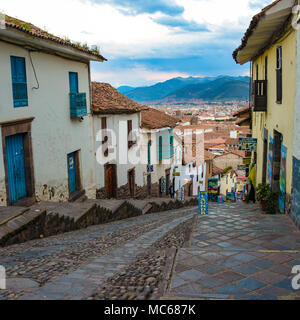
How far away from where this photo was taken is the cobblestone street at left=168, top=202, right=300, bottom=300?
161 inches

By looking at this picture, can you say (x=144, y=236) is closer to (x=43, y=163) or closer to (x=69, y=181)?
(x=43, y=163)

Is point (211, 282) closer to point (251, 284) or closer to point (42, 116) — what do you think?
point (251, 284)

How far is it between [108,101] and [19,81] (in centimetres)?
680

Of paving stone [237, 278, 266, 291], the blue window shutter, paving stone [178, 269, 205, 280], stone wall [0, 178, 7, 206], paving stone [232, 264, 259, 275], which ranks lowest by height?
paving stone [232, 264, 259, 275]

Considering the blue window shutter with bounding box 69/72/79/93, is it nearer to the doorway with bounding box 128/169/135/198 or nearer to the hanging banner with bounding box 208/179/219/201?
the doorway with bounding box 128/169/135/198

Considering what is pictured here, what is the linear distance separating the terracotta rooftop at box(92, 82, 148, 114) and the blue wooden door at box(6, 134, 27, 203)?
16.5 feet

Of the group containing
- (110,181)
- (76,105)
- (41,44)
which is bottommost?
(110,181)

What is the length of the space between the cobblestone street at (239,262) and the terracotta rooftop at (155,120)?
1286 cm

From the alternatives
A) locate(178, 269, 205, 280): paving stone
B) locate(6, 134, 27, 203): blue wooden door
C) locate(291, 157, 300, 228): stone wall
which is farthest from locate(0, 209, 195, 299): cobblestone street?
locate(291, 157, 300, 228): stone wall

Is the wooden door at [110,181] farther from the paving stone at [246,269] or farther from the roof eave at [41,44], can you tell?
the paving stone at [246,269]

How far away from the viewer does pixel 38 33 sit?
917cm

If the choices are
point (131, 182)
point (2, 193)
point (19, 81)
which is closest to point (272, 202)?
point (2, 193)

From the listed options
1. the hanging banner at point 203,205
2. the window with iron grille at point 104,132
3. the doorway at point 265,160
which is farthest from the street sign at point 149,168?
the hanging banner at point 203,205

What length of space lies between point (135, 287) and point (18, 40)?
732 cm
